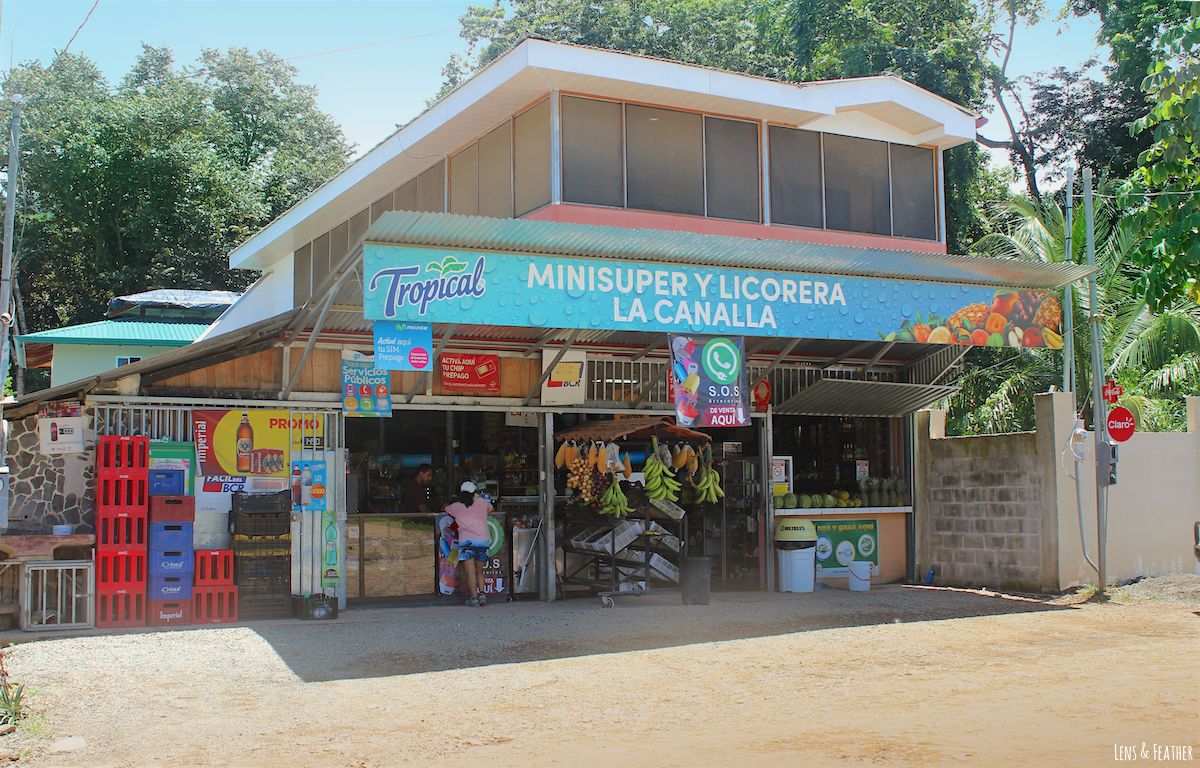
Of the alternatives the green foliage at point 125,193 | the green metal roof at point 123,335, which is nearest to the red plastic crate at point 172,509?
the green metal roof at point 123,335

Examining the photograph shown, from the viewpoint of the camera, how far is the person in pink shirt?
40.8ft

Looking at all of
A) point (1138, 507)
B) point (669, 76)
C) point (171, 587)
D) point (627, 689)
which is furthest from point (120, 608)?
point (1138, 507)

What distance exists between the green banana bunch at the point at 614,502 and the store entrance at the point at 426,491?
124 cm

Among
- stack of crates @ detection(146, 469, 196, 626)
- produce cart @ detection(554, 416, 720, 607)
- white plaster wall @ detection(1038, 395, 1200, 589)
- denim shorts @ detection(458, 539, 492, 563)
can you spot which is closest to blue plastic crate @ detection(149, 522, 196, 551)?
stack of crates @ detection(146, 469, 196, 626)

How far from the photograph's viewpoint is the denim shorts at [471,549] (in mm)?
12469

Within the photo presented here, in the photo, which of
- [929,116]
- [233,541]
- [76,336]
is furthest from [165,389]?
[76,336]

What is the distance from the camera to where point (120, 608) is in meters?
10.8

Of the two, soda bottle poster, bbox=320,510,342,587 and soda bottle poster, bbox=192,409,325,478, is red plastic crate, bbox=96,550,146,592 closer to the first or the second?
soda bottle poster, bbox=192,409,325,478

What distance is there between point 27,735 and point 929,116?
1295cm

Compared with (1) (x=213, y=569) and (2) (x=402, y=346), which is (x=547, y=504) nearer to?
(2) (x=402, y=346)

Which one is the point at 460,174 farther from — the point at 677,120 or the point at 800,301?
the point at 800,301

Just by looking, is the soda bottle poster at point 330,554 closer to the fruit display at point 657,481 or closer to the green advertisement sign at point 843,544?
the fruit display at point 657,481

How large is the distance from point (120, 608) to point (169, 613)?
0.50m

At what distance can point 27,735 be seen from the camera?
6.28 metres
